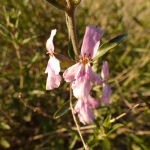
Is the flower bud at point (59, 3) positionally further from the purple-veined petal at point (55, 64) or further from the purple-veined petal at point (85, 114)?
the purple-veined petal at point (85, 114)

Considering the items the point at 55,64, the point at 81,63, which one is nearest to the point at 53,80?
the point at 55,64

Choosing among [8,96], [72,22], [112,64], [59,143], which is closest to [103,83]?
[72,22]

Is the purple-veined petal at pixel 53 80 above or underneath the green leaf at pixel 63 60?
underneath

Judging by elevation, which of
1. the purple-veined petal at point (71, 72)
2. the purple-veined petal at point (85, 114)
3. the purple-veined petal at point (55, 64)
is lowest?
the purple-veined petal at point (85, 114)

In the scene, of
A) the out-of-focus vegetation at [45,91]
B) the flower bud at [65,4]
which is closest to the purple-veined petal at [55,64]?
the flower bud at [65,4]

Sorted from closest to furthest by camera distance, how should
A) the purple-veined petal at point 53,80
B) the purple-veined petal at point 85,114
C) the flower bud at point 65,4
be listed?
the flower bud at point 65,4
the purple-veined petal at point 53,80
the purple-veined petal at point 85,114

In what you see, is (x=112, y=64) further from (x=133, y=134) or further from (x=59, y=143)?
(x=59, y=143)

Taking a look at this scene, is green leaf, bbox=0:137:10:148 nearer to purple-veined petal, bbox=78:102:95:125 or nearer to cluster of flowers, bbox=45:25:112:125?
purple-veined petal, bbox=78:102:95:125
